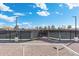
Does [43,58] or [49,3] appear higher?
[49,3]

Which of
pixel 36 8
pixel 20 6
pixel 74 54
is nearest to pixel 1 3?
pixel 20 6

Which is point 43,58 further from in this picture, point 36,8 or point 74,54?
point 36,8

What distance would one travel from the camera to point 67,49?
4.00 m

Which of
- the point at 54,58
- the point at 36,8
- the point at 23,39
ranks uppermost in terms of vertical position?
the point at 36,8

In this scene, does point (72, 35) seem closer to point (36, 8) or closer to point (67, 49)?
point (67, 49)

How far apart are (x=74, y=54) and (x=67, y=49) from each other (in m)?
0.17

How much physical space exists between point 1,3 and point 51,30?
3.52 ft

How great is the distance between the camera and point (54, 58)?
3859 millimetres

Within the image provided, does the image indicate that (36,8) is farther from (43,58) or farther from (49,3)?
(43,58)

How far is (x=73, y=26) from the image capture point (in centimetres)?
398

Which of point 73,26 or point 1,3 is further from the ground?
point 1,3

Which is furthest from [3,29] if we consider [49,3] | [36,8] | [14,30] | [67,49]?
[67,49]

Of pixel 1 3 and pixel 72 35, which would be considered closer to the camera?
pixel 1 3

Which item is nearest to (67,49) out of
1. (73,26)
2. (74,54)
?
(74,54)
